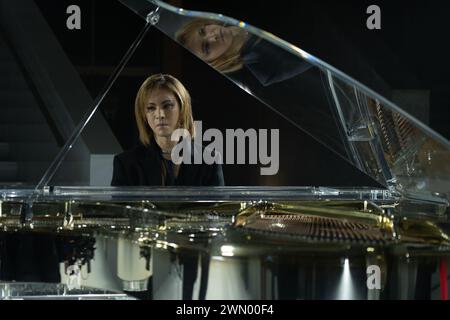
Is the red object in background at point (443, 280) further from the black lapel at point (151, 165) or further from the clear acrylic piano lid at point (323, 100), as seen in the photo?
Answer: the black lapel at point (151, 165)

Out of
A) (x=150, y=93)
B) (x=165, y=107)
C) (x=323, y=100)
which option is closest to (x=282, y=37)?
(x=150, y=93)

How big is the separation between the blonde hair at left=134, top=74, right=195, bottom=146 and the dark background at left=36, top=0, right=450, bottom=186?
86 mm

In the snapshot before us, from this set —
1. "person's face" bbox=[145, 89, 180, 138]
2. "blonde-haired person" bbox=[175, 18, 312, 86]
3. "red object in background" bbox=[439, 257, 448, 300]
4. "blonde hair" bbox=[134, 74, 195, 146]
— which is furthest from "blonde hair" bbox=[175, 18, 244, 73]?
"blonde hair" bbox=[134, 74, 195, 146]

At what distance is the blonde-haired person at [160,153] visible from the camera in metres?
3.83

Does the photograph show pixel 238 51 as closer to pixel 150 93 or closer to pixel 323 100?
pixel 323 100

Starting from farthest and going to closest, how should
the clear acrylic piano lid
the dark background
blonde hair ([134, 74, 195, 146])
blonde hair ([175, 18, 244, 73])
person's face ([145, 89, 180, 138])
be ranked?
the dark background < blonde hair ([134, 74, 195, 146]) < person's face ([145, 89, 180, 138]) < blonde hair ([175, 18, 244, 73]) < the clear acrylic piano lid

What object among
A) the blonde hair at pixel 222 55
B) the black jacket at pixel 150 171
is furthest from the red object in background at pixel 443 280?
the black jacket at pixel 150 171

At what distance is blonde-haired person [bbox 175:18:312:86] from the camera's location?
198cm

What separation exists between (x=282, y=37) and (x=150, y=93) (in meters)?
0.98

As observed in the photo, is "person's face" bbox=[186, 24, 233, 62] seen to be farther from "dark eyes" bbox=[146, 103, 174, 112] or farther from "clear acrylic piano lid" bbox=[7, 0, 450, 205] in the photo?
"dark eyes" bbox=[146, 103, 174, 112]

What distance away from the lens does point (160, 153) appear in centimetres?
392

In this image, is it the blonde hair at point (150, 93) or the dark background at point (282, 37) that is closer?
the blonde hair at point (150, 93)

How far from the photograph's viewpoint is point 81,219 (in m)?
2.23
